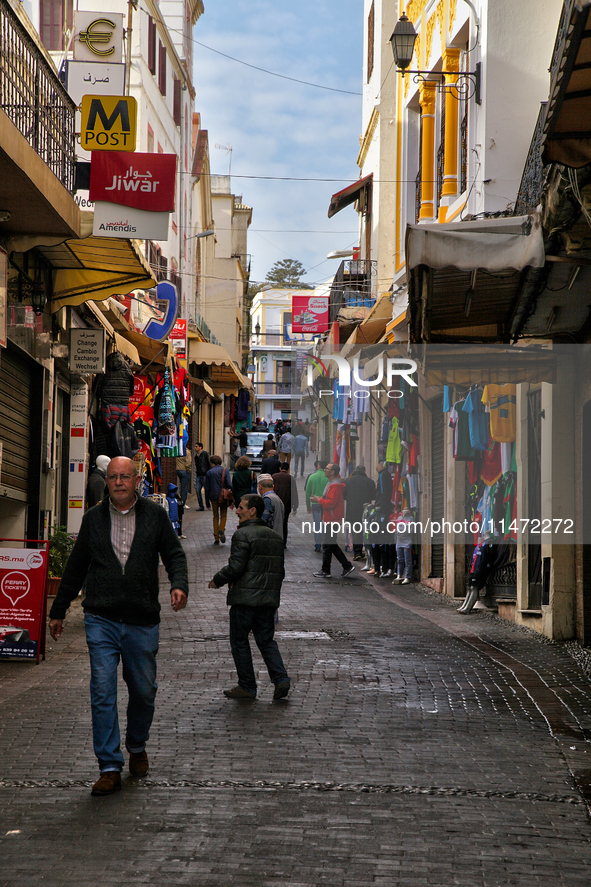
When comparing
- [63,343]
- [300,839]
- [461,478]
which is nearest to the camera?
[300,839]

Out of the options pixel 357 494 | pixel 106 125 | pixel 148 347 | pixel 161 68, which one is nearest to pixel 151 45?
pixel 161 68

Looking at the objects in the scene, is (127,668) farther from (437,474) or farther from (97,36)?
(437,474)

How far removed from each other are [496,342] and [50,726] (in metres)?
6.13

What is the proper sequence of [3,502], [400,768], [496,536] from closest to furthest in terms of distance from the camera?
[400,768] → [3,502] → [496,536]

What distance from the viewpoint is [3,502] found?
1255cm

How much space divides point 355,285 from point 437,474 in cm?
1223

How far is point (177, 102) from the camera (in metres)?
32.4

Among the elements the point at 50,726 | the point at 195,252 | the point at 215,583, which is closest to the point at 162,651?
the point at 215,583

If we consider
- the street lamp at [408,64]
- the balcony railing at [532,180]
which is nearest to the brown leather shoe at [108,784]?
the balcony railing at [532,180]

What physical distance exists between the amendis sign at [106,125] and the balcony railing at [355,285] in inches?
612

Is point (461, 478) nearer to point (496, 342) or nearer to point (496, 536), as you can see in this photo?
point (496, 536)

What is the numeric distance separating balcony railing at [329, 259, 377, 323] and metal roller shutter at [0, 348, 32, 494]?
603 inches

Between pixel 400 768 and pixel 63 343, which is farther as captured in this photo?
pixel 63 343

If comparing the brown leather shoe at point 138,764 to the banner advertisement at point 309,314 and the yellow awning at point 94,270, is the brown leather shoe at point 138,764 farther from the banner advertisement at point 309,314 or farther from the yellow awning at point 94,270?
the banner advertisement at point 309,314
